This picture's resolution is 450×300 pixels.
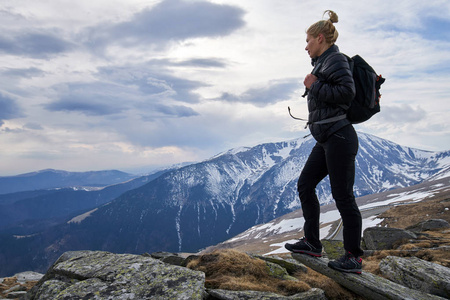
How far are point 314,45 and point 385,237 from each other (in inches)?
727

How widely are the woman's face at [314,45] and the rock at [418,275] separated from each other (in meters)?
7.45

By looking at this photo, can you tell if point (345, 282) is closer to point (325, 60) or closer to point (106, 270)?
point (325, 60)

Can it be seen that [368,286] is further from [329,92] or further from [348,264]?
[329,92]

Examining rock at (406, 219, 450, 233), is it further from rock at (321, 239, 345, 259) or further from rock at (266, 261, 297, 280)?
rock at (266, 261, 297, 280)

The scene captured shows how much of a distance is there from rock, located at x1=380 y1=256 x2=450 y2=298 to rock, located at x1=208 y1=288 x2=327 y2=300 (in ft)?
12.1

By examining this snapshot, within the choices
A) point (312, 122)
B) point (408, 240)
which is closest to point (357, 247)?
point (312, 122)

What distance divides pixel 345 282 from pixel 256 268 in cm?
271

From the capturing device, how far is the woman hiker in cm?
570

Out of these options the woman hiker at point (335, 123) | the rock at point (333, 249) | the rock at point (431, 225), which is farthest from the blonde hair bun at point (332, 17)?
the rock at point (431, 225)

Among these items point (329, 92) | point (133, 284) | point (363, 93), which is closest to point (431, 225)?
point (363, 93)

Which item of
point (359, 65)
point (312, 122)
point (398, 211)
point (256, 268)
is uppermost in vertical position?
point (359, 65)

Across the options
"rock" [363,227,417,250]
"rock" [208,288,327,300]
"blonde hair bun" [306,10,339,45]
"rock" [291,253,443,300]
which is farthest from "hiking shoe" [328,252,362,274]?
"rock" [363,227,417,250]

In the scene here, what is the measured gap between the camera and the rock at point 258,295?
20.5 ft

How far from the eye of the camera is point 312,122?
6.42 meters
